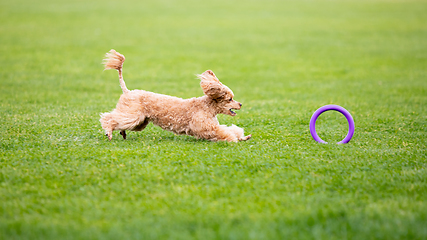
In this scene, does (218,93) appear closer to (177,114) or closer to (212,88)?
(212,88)

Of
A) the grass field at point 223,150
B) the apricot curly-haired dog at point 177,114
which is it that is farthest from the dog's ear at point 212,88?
the grass field at point 223,150

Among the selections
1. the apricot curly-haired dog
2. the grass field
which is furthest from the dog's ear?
the grass field

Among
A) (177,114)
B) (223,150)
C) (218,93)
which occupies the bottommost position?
(223,150)

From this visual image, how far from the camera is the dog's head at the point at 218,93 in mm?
6688

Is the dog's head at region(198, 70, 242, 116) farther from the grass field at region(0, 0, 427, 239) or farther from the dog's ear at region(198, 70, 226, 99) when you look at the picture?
the grass field at region(0, 0, 427, 239)

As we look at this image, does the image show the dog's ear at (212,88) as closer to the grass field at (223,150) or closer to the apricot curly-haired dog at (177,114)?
the apricot curly-haired dog at (177,114)

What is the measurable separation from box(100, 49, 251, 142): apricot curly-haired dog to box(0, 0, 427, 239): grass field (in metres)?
0.24

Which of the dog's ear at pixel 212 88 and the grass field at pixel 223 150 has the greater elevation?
the dog's ear at pixel 212 88

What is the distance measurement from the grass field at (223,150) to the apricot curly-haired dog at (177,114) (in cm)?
24

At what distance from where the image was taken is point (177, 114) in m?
6.64

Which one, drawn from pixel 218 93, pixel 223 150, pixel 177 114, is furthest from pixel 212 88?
pixel 223 150

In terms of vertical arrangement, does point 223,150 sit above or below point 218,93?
below

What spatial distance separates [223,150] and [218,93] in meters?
1.01

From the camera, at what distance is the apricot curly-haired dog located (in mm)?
6625
